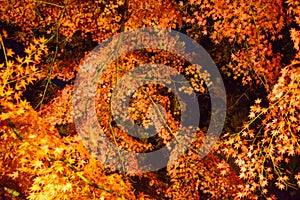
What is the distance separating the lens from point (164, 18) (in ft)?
37.9

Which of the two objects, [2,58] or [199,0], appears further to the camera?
[2,58]

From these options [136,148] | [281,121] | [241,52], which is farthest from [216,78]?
[281,121]

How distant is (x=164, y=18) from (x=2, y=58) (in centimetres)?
739

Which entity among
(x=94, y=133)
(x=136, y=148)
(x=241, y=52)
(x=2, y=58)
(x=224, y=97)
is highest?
(x=241, y=52)

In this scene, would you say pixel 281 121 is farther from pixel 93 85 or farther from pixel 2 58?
pixel 2 58

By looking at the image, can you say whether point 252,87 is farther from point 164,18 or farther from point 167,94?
point 164,18

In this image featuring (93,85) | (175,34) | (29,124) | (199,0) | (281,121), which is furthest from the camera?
(175,34)

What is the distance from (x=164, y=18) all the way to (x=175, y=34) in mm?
887

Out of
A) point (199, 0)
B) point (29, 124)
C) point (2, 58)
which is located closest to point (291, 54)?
point (199, 0)

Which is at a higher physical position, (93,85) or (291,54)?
(291,54)

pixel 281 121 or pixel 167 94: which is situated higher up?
pixel 281 121

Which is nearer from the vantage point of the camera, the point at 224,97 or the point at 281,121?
the point at 281,121

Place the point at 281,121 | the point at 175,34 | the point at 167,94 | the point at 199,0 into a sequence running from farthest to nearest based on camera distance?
the point at 167,94 < the point at 175,34 < the point at 199,0 < the point at 281,121

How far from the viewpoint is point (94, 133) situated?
10.3m
